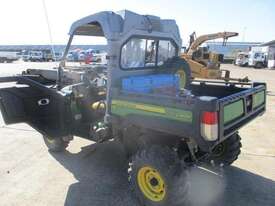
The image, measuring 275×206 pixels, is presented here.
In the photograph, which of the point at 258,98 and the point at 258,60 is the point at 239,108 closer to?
the point at 258,98

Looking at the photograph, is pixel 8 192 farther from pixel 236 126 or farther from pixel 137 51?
pixel 236 126

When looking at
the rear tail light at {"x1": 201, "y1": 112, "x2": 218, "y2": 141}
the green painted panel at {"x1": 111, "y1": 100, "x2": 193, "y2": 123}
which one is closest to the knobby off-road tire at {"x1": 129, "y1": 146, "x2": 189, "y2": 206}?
the green painted panel at {"x1": 111, "y1": 100, "x2": 193, "y2": 123}

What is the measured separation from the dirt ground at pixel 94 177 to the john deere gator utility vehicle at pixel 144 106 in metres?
0.34

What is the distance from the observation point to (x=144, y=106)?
3496 mm

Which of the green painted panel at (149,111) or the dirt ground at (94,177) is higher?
the green painted panel at (149,111)

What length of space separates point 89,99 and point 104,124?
73 centimetres

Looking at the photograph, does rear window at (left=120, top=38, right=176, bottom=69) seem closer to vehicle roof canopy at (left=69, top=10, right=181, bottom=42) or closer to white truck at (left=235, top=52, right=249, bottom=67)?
vehicle roof canopy at (left=69, top=10, right=181, bottom=42)

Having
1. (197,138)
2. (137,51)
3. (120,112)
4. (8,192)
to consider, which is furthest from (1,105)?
(197,138)

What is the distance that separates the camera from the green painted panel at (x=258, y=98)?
159 inches

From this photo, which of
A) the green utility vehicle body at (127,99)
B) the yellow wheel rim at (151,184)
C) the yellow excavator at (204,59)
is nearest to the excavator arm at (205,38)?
the yellow excavator at (204,59)

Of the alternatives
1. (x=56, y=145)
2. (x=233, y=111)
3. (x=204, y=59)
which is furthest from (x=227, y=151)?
(x=204, y=59)

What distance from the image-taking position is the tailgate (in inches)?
124

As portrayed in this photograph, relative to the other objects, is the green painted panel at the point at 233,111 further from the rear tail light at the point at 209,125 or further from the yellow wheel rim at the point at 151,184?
the yellow wheel rim at the point at 151,184

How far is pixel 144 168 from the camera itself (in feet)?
12.0
